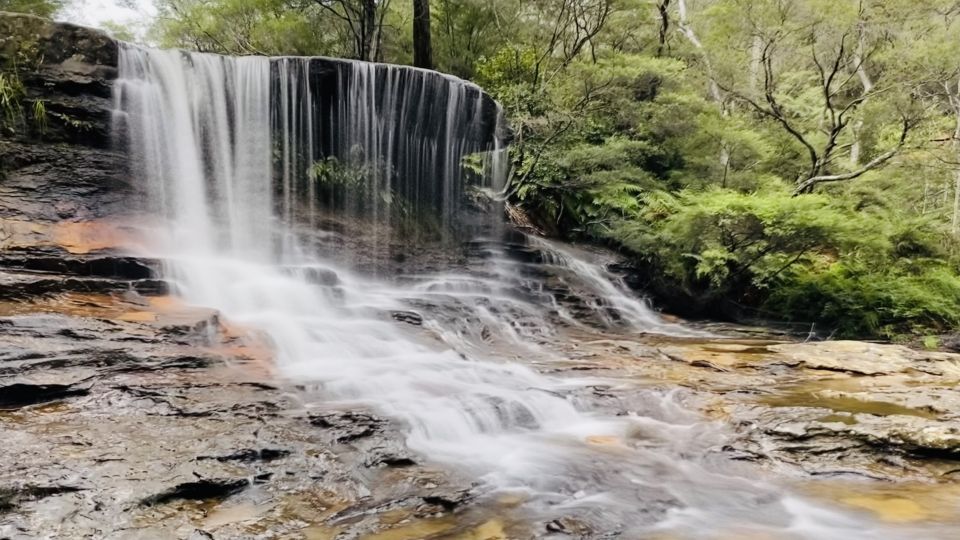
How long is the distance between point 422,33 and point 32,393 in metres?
13.4

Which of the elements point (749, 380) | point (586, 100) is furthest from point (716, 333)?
point (586, 100)

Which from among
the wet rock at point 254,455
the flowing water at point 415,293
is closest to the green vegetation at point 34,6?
the flowing water at point 415,293

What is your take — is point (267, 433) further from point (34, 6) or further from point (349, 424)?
point (34, 6)

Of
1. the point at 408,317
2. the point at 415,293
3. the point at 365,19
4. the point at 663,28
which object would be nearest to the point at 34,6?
the point at 365,19

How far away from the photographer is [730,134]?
14555 millimetres

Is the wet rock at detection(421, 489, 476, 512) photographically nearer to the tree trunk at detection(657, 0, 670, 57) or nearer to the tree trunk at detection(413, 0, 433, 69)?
the tree trunk at detection(413, 0, 433, 69)

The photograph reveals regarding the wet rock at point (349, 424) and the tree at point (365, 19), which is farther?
the tree at point (365, 19)

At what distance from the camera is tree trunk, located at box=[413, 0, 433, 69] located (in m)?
15.1

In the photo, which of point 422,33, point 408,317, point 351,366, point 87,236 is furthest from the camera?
point 422,33

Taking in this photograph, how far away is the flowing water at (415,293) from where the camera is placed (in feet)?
14.5

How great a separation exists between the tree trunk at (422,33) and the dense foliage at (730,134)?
165cm

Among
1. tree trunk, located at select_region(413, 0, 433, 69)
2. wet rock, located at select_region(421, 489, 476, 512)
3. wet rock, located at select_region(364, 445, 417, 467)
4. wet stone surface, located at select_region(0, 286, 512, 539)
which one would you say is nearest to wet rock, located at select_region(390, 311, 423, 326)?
wet stone surface, located at select_region(0, 286, 512, 539)

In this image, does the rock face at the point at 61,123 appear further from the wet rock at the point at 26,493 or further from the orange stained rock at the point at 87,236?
the wet rock at the point at 26,493

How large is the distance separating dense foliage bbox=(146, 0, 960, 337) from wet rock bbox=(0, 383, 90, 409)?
1030 cm
